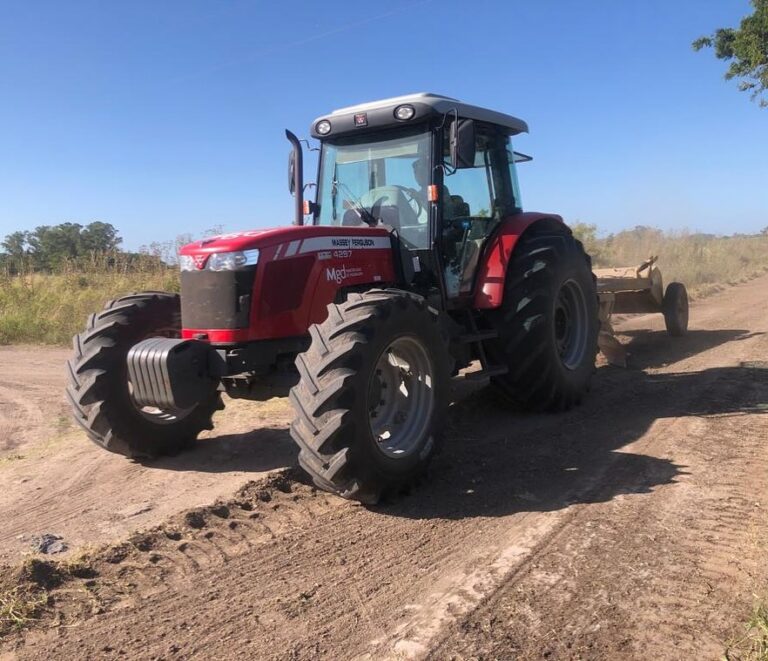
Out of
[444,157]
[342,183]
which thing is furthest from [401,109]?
[342,183]

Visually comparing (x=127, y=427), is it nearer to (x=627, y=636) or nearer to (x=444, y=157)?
(x=444, y=157)

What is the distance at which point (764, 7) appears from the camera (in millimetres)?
13688

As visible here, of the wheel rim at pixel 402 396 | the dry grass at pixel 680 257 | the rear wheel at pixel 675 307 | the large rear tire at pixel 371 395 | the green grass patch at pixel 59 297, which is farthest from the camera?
the dry grass at pixel 680 257

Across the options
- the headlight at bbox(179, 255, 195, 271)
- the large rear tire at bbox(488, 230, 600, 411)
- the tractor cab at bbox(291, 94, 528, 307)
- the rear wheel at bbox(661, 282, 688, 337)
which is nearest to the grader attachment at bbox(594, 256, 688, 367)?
the rear wheel at bbox(661, 282, 688, 337)

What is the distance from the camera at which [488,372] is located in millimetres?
5430

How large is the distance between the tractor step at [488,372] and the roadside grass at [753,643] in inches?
115

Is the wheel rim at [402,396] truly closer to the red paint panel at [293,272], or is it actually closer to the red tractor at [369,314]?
the red tractor at [369,314]

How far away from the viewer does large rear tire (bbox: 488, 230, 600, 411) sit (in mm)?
5594

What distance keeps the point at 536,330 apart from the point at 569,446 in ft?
3.48

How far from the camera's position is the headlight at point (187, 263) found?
4.45 m

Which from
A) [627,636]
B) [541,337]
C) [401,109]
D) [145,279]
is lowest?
[627,636]

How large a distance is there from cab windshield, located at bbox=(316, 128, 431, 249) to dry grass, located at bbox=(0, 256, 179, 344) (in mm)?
8022

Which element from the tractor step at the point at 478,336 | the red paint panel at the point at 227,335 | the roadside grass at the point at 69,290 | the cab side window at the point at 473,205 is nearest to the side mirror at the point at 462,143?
the cab side window at the point at 473,205

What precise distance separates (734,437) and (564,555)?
2.49 m
